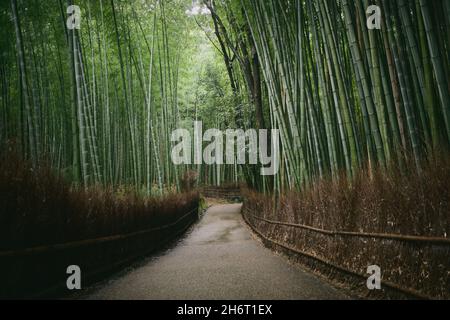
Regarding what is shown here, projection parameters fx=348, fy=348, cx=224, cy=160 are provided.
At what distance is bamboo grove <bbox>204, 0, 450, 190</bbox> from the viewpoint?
7.27ft

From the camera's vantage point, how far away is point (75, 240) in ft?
9.42

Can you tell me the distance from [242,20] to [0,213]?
21.0ft

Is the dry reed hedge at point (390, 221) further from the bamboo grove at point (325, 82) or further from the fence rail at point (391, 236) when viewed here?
the bamboo grove at point (325, 82)

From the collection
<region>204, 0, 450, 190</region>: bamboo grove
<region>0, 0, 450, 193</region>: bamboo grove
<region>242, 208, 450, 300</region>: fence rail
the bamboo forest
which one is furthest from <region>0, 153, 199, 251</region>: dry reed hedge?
<region>204, 0, 450, 190</region>: bamboo grove

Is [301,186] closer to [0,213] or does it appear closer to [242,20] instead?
[0,213]

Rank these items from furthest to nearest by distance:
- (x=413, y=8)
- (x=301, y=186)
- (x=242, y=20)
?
(x=242, y=20) → (x=301, y=186) → (x=413, y=8)

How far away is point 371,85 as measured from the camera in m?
2.93

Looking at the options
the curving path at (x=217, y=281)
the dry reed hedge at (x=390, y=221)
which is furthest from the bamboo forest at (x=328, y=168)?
the curving path at (x=217, y=281)

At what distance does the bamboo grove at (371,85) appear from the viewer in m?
2.21

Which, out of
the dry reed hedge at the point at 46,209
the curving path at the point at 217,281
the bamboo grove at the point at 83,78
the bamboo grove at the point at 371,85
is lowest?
the curving path at the point at 217,281

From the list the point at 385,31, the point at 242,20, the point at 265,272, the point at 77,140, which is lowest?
the point at 265,272

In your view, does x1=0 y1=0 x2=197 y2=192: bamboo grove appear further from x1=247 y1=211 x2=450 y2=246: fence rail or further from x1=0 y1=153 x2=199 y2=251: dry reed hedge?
x1=247 y1=211 x2=450 y2=246: fence rail
